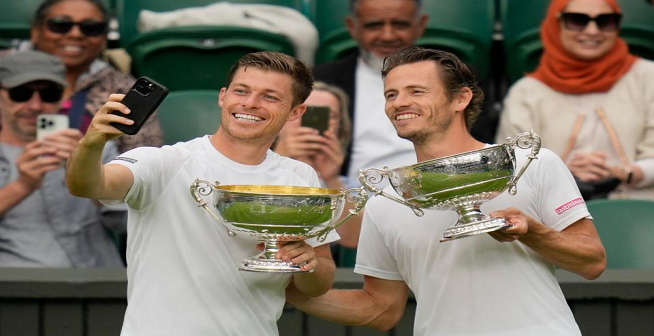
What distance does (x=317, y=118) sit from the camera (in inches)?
196

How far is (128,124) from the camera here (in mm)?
3035

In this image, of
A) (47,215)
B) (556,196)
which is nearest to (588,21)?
(556,196)

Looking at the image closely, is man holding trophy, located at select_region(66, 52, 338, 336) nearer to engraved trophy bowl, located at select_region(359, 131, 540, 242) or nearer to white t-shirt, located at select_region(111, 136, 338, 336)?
white t-shirt, located at select_region(111, 136, 338, 336)

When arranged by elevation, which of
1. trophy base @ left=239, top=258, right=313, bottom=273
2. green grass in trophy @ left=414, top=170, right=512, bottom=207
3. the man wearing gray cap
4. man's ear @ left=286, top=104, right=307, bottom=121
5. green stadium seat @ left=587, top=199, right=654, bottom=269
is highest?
man's ear @ left=286, top=104, right=307, bottom=121

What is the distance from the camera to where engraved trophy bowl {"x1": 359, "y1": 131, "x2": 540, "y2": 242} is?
3176 mm

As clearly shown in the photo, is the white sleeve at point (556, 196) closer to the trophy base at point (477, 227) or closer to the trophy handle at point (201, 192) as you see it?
the trophy base at point (477, 227)

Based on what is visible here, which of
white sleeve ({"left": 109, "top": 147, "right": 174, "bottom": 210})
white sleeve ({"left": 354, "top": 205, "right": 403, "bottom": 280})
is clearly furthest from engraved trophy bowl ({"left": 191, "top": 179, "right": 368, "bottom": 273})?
white sleeve ({"left": 354, "top": 205, "right": 403, "bottom": 280})

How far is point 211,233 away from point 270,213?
254mm

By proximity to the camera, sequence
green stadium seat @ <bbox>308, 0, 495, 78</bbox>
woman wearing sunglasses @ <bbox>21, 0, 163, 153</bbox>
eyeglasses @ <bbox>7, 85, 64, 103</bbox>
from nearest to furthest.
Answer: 1. eyeglasses @ <bbox>7, 85, 64, 103</bbox>
2. woman wearing sunglasses @ <bbox>21, 0, 163, 153</bbox>
3. green stadium seat @ <bbox>308, 0, 495, 78</bbox>

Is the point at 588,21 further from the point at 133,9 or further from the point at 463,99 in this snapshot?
the point at 133,9

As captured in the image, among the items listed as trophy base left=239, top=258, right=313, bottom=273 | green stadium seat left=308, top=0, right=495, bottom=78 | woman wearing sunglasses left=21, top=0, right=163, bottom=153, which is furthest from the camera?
green stadium seat left=308, top=0, right=495, bottom=78

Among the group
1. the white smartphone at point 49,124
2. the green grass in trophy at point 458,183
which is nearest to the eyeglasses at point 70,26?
the white smartphone at point 49,124

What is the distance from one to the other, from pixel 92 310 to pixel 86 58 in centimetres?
161

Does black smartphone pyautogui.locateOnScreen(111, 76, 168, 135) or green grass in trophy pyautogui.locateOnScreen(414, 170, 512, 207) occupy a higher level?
black smartphone pyautogui.locateOnScreen(111, 76, 168, 135)
